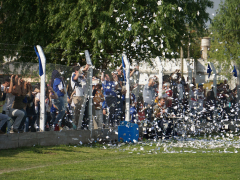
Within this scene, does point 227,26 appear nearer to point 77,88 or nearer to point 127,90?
point 127,90

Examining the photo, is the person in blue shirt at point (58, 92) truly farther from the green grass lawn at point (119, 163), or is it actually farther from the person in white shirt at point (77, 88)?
the green grass lawn at point (119, 163)

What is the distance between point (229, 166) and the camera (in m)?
9.51

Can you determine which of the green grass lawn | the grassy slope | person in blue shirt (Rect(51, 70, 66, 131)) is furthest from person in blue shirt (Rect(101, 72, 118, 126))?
the grassy slope

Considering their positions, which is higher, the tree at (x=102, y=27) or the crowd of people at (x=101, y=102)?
the tree at (x=102, y=27)

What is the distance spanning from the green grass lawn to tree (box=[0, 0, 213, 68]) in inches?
304

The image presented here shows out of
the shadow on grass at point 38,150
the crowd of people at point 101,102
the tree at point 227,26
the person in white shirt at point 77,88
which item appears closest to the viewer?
the shadow on grass at point 38,150

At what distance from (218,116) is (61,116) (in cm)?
991

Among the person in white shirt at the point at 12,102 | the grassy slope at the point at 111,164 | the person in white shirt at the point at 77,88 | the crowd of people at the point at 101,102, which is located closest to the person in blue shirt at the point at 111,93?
the crowd of people at the point at 101,102

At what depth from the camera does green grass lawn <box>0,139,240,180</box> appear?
8.28 m

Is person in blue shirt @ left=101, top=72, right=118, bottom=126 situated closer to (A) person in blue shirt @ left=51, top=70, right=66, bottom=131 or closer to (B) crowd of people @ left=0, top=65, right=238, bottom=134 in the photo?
(B) crowd of people @ left=0, top=65, right=238, bottom=134

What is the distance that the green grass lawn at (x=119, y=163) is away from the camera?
8.28m

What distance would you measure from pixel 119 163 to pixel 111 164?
0.82 feet

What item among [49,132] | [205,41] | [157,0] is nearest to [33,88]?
[49,132]

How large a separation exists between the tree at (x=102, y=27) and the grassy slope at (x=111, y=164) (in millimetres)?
8293
